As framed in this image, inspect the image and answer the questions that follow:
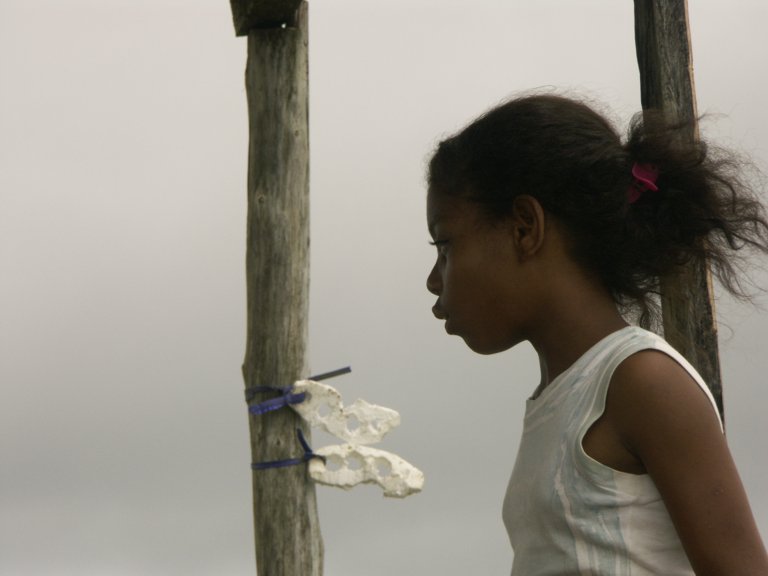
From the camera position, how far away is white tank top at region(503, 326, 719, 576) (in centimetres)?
203

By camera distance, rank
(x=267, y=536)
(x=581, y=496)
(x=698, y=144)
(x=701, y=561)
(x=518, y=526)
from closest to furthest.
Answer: (x=701, y=561)
(x=581, y=496)
(x=518, y=526)
(x=698, y=144)
(x=267, y=536)

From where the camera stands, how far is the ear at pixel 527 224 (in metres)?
2.25

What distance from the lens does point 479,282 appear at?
2.28 m

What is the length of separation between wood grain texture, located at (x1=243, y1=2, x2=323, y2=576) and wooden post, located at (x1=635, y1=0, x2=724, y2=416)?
1.59m

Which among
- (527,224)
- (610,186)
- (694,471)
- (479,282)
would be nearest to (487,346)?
(479,282)

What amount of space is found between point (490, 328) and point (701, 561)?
0.57 metres

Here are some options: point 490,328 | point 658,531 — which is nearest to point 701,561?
point 658,531

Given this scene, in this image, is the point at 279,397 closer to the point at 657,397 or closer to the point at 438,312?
the point at 438,312

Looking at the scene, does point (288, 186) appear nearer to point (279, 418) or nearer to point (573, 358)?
point (279, 418)

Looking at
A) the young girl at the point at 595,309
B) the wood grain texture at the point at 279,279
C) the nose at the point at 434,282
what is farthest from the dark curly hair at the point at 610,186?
the wood grain texture at the point at 279,279

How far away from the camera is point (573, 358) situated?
2232 millimetres

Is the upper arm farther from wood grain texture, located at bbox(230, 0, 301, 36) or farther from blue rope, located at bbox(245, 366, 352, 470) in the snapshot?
wood grain texture, located at bbox(230, 0, 301, 36)

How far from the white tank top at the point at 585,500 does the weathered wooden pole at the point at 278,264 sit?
83cm

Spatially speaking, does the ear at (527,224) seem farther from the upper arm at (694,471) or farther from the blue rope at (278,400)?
the blue rope at (278,400)
